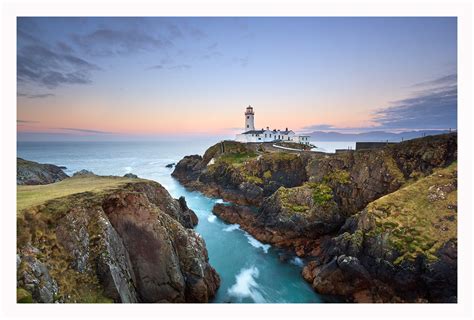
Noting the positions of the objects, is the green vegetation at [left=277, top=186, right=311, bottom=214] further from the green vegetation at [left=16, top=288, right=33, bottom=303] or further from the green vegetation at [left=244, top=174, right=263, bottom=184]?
the green vegetation at [left=16, top=288, right=33, bottom=303]

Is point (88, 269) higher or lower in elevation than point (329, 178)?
lower

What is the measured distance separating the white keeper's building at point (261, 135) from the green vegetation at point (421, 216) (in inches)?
893

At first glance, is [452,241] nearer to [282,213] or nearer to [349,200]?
[349,200]

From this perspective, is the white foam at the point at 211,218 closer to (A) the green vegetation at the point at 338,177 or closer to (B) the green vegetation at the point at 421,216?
Answer: (A) the green vegetation at the point at 338,177

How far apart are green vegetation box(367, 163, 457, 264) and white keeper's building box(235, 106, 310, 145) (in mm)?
22683

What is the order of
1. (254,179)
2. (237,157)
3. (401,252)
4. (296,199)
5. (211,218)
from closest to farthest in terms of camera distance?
(401,252) < (296,199) < (211,218) < (254,179) < (237,157)

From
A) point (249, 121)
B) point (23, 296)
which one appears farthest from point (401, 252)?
point (249, 121)

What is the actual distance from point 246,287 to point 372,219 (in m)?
5.68

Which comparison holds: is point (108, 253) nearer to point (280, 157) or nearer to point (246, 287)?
point (246, 287)

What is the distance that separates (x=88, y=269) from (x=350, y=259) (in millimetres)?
8491

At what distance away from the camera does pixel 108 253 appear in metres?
5.73

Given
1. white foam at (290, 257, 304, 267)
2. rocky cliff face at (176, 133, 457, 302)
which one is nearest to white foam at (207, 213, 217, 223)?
rocky cliff face at (176, 133, 457, 302)
